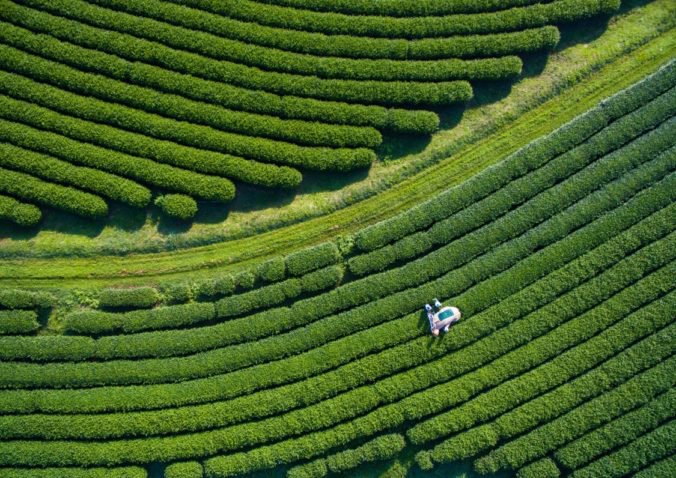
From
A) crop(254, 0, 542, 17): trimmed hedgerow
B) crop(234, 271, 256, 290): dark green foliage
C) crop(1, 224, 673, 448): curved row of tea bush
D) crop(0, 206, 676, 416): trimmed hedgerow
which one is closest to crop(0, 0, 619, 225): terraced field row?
crop(254, 0, 542, 17): trimmed hedgerow

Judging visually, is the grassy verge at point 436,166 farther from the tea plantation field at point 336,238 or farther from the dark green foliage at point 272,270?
the dark green foliage at point 272,270

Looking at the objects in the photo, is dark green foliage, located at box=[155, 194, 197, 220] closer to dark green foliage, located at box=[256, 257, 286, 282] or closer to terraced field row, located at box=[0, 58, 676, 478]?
terraced field row, located at box=[0, 58, 676, 478]

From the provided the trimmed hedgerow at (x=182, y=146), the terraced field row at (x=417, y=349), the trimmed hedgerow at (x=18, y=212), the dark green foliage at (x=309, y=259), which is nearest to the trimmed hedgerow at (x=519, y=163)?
the terraced field row at (x=417, y=349)

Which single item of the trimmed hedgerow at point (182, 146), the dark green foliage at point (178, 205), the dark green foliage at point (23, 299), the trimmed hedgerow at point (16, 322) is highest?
the trimmed hedgerow at point (182, 146)

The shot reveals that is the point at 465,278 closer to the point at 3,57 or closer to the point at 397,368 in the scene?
the point at 397,368

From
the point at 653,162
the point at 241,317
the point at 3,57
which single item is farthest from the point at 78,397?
the point at 653,162

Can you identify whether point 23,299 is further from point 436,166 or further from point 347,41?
point 436,166
